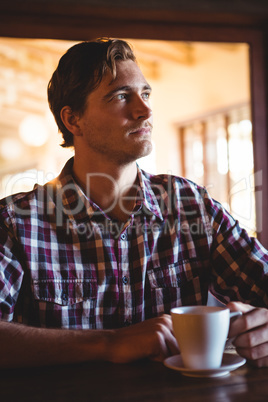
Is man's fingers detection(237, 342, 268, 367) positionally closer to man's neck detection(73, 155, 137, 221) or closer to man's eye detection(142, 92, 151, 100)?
man's neck detection(73, 155, 137, 221)

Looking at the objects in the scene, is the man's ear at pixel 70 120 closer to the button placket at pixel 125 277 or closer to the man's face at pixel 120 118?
the man's face at pixel 120 118

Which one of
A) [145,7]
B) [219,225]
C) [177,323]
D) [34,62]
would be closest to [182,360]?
[177,323]

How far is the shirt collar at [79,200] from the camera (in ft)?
4.20

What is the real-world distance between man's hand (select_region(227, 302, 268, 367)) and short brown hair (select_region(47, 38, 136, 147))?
80 centimetres

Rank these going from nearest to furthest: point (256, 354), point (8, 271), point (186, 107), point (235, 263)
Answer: point (256, 354) → point (8, 271) → point (235, 263) → point (186, 107)

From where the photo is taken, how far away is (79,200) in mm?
1303

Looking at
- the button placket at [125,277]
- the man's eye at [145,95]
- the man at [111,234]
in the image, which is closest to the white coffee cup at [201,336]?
the man at [111,234]

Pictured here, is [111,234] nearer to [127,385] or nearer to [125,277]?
[125,277]

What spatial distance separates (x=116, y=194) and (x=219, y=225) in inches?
12.0

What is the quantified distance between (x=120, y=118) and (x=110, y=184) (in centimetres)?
19

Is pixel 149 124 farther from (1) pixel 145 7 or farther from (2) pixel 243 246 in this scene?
(1) pixel 145 7

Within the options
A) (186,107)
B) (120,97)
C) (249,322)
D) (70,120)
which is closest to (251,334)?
(249,322)

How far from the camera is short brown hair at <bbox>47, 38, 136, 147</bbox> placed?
137 cm

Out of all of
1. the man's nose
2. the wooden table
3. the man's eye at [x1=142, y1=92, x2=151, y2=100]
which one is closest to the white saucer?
the wooden table
